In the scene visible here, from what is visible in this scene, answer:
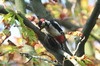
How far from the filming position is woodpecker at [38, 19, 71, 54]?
1.91 meters

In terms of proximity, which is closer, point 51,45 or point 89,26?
point 51,45

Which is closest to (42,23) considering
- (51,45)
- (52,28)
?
(52,28)

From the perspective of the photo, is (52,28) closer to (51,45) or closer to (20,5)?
(51,45)

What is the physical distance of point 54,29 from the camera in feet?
6.44

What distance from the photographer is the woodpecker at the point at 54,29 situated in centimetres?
191

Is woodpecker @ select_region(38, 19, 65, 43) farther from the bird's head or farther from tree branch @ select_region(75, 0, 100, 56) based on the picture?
tree branch @ select_region(75, 0, 100, 56)

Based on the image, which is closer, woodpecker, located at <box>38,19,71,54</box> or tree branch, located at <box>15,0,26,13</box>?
woodpecker, located at <box>38,19,71,54</box>

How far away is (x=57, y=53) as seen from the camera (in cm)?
202

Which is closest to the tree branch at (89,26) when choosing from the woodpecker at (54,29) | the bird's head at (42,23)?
the woodpecker at (54,29)

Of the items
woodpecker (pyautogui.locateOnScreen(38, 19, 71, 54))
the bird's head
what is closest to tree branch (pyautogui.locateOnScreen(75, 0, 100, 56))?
woodpecker (pyautogui.locateOnScreen(38, 19, 71, 54))

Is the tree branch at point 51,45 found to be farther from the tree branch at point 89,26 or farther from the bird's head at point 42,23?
the tree branch at point 89,26

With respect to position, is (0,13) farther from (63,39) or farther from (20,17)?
(63,39)

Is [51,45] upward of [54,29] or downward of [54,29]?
downward

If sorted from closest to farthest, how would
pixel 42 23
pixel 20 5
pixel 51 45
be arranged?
pixel 42 23 → pixel 51 45 → pixel 20 5
